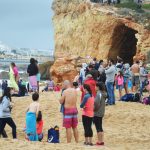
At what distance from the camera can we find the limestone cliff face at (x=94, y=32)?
141ft

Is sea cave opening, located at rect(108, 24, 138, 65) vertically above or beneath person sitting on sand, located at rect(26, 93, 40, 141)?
above

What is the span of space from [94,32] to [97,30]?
518 mm

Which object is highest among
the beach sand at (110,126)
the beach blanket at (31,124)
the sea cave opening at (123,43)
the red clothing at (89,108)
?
the sea cave opening at (123,43)

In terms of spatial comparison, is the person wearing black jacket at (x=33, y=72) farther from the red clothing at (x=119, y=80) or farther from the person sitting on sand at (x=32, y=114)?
the person sitting on sand at (x=32, y=114)

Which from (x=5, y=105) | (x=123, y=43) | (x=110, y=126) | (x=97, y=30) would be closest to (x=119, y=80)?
(x=110, y=126)

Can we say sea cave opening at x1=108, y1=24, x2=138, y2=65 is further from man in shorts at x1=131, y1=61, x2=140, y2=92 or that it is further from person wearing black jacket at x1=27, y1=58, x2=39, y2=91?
person wearing black jacket at x1=27, y1=58, x2=39, y2=91

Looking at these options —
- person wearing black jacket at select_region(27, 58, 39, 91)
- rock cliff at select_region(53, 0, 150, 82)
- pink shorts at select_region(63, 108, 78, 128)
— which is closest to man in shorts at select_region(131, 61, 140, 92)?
person wearing black jacket at select_region(27, 58, 39, 91)

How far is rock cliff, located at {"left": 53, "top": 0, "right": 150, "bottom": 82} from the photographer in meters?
42.0

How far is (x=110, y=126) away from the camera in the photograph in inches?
789

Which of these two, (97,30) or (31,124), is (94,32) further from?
(31,124)

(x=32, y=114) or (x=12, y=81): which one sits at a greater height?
(x=12, y=81)

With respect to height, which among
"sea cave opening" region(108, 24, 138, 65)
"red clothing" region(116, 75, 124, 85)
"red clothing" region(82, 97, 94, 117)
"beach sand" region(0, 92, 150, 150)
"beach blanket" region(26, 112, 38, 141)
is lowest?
"beach sand" region(0, 92, 150, 150)

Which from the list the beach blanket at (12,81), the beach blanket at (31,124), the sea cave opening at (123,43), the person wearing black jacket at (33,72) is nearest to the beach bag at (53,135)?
the beach blanket at (31,124)

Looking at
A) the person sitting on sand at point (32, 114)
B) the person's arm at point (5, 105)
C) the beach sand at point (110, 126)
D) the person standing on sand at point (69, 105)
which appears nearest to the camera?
the beach sand at point (110, 126)
